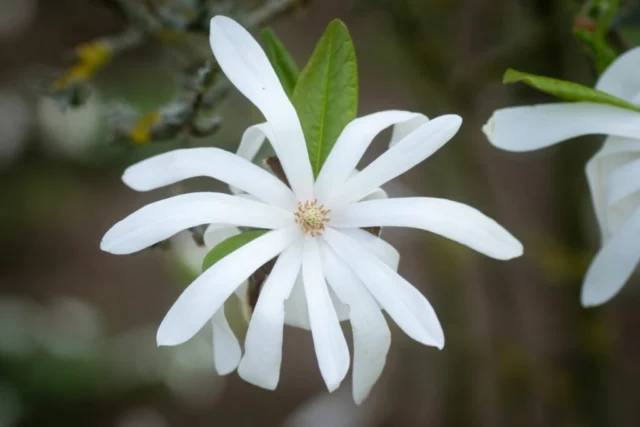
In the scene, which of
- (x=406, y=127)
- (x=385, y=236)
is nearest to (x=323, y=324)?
(x=406, y=127)

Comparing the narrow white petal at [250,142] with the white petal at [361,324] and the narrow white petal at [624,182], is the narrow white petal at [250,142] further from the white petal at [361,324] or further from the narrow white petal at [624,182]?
the narrow white petal at [624,182]

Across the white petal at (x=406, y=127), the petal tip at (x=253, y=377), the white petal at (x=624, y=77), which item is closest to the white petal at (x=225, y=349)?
the petal tip at (x=253, y=377)

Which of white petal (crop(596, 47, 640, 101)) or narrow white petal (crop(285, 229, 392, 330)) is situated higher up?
white petal (crop(596, 47, 640, 101))

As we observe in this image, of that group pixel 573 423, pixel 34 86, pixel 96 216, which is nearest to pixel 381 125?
pixel 34 86

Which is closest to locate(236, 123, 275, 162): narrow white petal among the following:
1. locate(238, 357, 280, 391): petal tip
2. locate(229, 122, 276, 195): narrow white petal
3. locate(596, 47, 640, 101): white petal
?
locate(229, 122, 276, 195): narrow white petal

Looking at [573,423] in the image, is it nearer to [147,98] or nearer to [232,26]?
[232,26]

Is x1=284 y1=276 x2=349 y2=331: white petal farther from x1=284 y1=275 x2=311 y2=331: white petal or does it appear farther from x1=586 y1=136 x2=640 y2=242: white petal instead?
x1=586 y1=136 x2=640 y2=242: white petal
